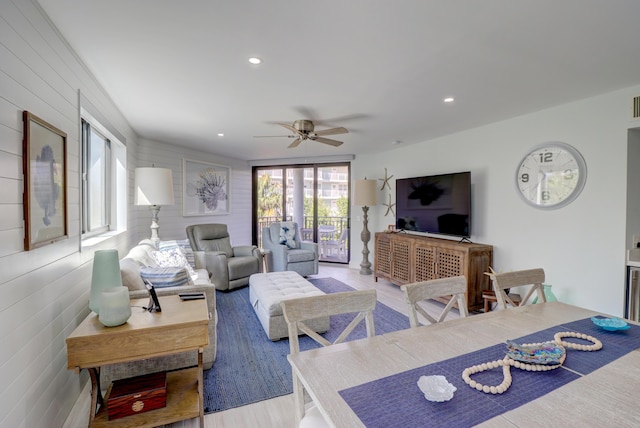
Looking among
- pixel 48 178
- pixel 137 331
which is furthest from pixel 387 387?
pixel 48 178

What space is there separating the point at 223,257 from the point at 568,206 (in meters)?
4.34

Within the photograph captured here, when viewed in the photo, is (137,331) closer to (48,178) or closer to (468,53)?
(48,178)

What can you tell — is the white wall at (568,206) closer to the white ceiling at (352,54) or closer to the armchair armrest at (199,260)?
the white ceiling at (352,54)

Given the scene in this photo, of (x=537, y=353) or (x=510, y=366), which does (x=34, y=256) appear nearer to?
(x=510, y=366)

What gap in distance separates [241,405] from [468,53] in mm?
2898

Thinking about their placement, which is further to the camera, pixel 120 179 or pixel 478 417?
pixel 120 179

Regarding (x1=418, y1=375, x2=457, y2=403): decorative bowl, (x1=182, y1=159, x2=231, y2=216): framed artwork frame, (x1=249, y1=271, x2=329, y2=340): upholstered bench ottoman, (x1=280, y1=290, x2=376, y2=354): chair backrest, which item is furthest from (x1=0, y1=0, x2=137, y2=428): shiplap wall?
(x1=182, y1=159, x2=231, y2=216): framed artwork frame

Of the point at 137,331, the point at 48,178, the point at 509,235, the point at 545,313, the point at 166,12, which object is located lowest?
the point at 137,331

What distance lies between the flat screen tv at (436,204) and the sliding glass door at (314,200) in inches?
68.5

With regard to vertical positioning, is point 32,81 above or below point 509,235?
above

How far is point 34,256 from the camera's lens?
160 cm

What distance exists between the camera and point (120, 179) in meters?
3.92

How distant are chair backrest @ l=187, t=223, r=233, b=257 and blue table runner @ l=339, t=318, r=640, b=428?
4430 millimetres

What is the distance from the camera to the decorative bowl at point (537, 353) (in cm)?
118
